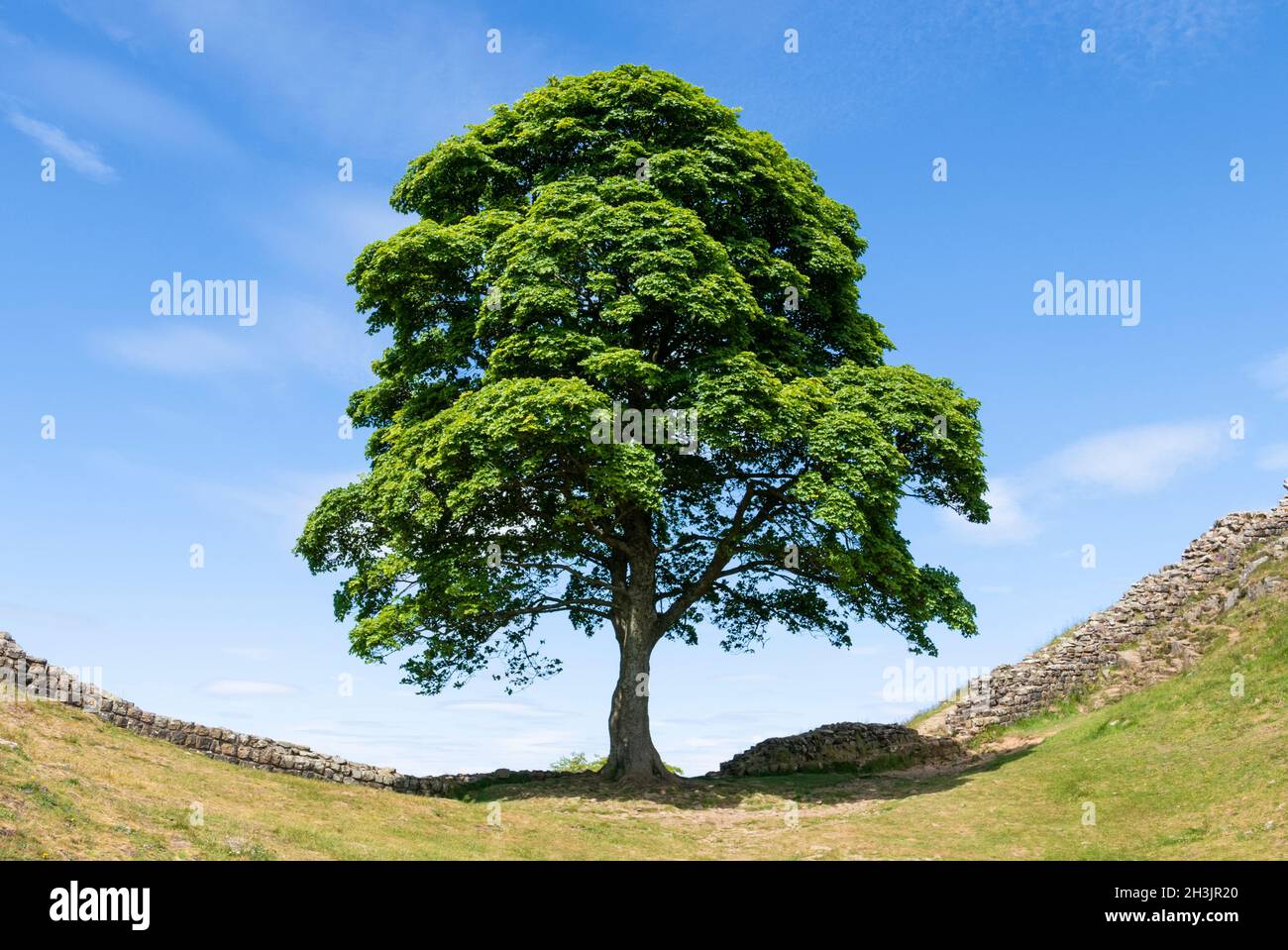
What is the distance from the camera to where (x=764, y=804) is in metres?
25.0

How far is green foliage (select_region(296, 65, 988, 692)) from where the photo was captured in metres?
23.8

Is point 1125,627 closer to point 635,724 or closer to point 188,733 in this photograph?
point 635,724

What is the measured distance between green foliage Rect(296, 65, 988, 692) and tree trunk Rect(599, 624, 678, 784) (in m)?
0.64

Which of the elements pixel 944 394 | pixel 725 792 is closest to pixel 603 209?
pixel 944 394

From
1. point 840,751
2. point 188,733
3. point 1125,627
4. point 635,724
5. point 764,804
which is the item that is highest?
point 1125,627

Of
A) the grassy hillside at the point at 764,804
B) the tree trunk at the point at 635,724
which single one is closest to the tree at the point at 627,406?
the tree trunk at the point at 635,724

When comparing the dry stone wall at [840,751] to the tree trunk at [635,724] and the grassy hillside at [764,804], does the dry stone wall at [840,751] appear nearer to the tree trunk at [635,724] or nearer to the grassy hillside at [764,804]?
the grassy hillside at [764,804]

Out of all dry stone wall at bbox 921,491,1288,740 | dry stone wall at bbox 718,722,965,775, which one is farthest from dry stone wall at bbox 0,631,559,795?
dry stone wall at bbox 921,491,1288,740

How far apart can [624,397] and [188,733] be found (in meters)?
13.3

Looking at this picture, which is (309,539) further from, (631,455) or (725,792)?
(725,792)

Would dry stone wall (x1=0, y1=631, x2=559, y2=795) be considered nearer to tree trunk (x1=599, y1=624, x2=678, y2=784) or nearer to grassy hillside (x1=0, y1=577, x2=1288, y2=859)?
grassy hillside (x1=0, y1=577, x2=1288, y2=859)

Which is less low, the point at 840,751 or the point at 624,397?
the point at 624,397

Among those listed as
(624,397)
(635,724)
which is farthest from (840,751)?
(624,397)
